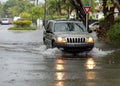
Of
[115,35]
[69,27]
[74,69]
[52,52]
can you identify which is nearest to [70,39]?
[52,52]

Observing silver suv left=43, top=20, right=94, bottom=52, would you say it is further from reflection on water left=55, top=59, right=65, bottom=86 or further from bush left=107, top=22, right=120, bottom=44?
bush left=107, top=22, right=120, bottom=44

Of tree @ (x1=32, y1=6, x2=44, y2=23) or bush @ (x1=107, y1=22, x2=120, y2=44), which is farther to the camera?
tree @ (x1=32, y1=6, x2=44, y2=23)

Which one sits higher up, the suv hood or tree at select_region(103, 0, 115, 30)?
the suv hood

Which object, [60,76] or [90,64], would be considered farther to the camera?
[90,64]

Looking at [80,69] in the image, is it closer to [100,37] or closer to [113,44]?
[113,44]

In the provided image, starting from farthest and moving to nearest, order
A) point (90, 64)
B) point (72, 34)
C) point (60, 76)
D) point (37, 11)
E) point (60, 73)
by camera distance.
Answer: point (37, 11)
point (72, 34)
point (90, 64)
point (60, 73)
point (60, 76)

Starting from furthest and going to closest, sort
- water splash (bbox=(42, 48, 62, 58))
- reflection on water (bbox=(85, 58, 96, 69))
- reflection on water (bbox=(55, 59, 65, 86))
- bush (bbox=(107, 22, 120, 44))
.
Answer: bush (bbox=(107, 22, 120, 44)), water splash (bbox=(42, 48, 62, 58)), reflection on water (bbox=(85, 58, 96, 69)), reflection on water (bbox=(55, 59, 65, 86))

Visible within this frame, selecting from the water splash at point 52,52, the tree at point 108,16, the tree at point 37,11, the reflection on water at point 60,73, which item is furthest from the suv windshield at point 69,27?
the tree at point 37,11

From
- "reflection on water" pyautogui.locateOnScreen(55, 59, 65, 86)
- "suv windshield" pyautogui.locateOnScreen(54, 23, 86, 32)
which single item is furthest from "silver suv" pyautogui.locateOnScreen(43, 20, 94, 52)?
"reflection on water" pyautogui.locateOnScreen(55, 59, 65, 86)

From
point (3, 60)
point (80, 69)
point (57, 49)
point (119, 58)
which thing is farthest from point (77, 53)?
point (80, 69)

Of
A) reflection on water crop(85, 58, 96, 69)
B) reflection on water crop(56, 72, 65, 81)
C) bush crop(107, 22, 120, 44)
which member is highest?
reflection on water crop(56, 72, 65, 81)

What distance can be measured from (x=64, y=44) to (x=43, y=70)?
213 inches

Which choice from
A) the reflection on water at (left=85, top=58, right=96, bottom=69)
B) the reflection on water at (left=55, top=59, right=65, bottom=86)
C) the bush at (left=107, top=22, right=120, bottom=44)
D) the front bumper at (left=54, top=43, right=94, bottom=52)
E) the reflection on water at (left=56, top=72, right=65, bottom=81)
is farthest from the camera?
the bush at (left=107, top=22, right=120, bottom=44)

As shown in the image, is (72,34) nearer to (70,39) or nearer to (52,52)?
(70,39)
